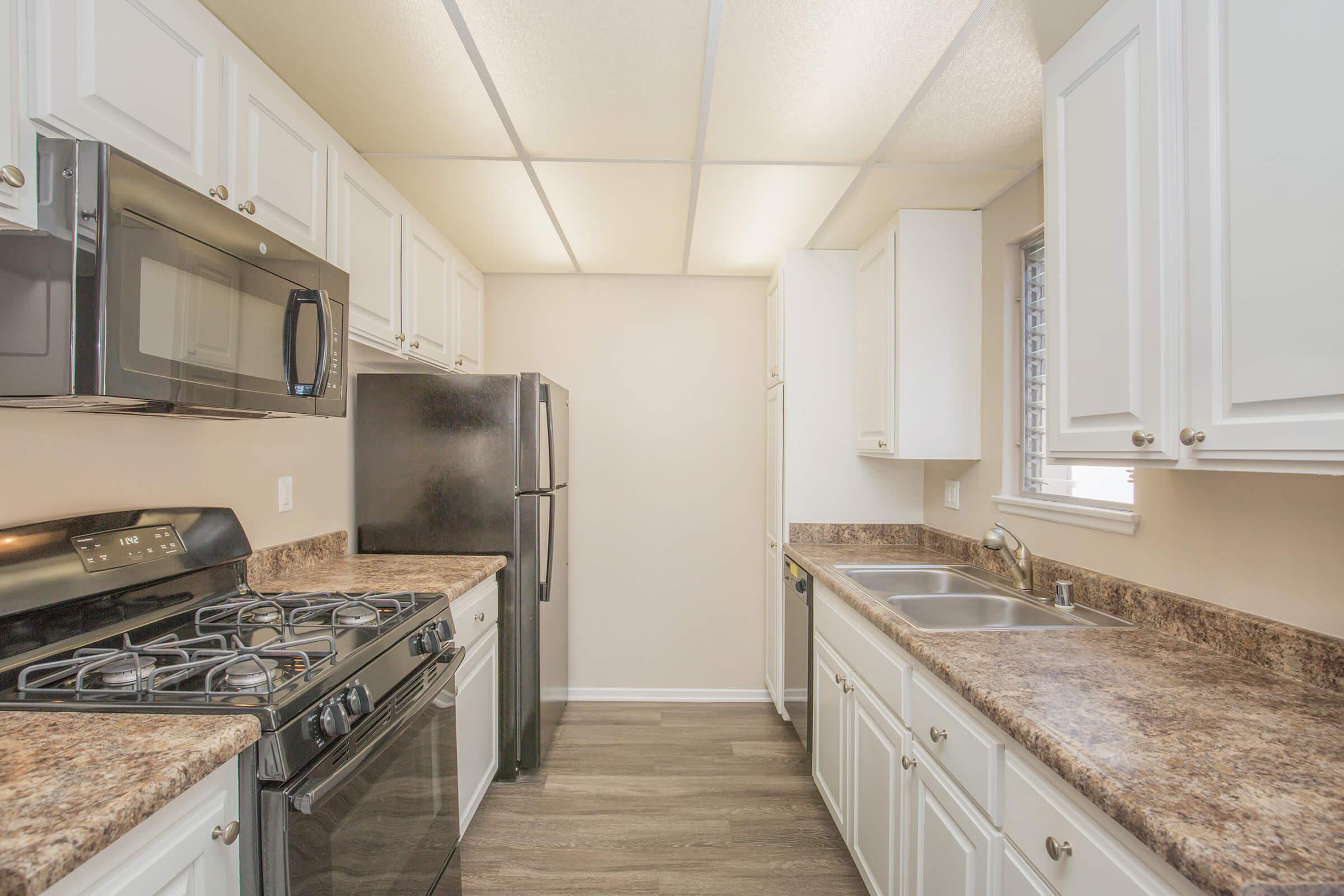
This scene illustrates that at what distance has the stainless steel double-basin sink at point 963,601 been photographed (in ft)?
5.29

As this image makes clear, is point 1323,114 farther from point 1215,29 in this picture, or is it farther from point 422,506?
point 422,506

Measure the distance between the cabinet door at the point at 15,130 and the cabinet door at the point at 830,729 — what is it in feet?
7.01

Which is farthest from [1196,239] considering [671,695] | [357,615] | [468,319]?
[671,695]

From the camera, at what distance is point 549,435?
262 cm

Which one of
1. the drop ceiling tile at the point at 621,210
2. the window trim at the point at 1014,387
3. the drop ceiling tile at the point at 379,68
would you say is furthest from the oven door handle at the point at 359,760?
the window trim at the point at 1014,387

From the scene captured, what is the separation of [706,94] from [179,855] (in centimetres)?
187

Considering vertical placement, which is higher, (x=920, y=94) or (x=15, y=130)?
(x=920, y=94)

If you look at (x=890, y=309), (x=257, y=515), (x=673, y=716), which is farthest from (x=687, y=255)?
(x=673, y=716)

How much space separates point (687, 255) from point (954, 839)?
8.45ft

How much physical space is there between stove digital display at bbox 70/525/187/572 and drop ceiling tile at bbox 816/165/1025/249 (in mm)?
2280

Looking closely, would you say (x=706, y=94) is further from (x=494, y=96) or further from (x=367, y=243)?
(x=367, y=243)

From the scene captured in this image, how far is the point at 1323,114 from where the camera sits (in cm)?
82

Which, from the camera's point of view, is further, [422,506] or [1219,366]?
[422,506]

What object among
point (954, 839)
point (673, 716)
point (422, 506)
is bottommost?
point (673, 716)
